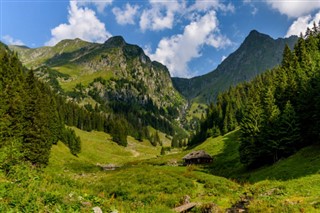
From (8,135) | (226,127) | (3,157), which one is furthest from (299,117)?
(226,127)

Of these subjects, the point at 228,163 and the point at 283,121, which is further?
the point at 228,163

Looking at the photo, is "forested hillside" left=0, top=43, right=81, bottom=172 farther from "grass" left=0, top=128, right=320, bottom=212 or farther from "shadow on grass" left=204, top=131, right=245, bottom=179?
"shadow on grass" left=204, top=131, right=245, bottom=179

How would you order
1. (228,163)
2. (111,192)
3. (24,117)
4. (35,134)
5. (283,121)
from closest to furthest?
(111,192) < (283,121) < (24,117) < (35,134) < (228,163)

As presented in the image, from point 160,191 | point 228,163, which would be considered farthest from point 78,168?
point 160,191

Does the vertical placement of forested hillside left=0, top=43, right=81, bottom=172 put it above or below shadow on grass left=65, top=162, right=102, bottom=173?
above

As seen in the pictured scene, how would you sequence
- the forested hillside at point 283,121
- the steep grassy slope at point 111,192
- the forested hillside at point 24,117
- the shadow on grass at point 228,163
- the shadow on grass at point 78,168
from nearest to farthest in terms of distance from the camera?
the steep grassy slope at point 111,192 → the forested hillside at point 283,121 → the forested hillside at point 24,117 → the shadow on grass at point 228,163 → the shadow on grass at point 78,168

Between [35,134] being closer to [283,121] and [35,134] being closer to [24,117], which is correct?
[24,117]

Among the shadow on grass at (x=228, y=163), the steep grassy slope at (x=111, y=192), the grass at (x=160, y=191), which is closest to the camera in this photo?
the steep grassy slope at (x=111, y=192)

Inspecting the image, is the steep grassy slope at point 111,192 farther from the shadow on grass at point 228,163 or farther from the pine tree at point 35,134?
the shadow on grass at point 228,163

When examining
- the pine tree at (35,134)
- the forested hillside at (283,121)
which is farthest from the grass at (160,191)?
the pine tree at (35,134)

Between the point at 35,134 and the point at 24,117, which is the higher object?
the point at 24,117

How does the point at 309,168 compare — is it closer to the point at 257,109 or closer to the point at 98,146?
the point at 257,109

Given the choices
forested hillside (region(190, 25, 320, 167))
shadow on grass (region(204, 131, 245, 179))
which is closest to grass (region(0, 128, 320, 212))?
shadow on grass (region(204, 131, 245, 179))

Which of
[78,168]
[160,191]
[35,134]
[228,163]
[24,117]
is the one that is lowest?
[160,191]
